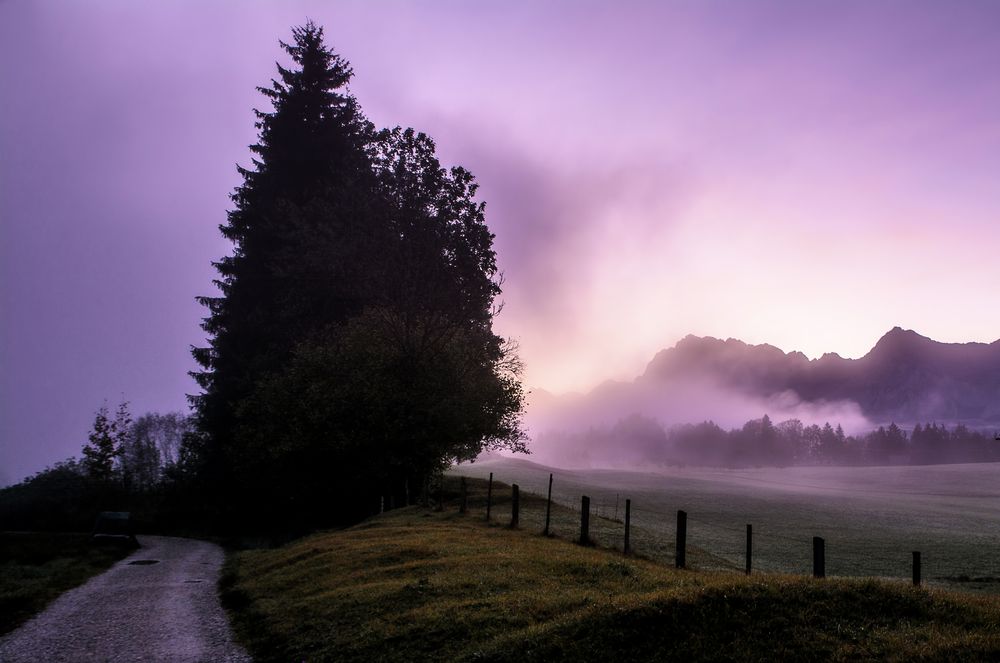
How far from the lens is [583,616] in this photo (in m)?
13.8

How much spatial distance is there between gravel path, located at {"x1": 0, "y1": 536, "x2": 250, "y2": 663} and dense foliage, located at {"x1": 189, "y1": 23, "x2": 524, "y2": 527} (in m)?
17.7

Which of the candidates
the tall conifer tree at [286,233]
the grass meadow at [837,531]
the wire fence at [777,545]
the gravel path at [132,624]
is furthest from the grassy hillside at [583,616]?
the tall conifer tree at [286,233]

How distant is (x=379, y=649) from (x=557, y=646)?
475 cm

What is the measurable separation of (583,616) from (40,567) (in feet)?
122

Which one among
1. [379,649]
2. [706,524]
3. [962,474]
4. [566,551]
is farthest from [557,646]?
[962,474]

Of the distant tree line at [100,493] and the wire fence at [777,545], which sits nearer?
the wire fence at [777,545]

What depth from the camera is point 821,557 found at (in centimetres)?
1875

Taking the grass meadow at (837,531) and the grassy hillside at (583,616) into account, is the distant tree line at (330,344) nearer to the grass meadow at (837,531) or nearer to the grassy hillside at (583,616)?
the grass meadow at (837,531)

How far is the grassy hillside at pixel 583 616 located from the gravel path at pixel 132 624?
1120 millimetres

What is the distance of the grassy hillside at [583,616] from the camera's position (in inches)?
448

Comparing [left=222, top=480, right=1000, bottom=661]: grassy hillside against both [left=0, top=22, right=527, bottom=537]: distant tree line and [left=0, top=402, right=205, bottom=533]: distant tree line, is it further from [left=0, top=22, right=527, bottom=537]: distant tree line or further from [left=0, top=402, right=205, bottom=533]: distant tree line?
[left=0, top=402, right=205, bottom=533]: distant tree line

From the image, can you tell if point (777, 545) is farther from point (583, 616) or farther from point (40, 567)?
point (40, 567)

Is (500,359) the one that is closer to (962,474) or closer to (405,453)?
(405,453)

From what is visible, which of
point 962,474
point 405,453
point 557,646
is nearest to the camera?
point 557,646
